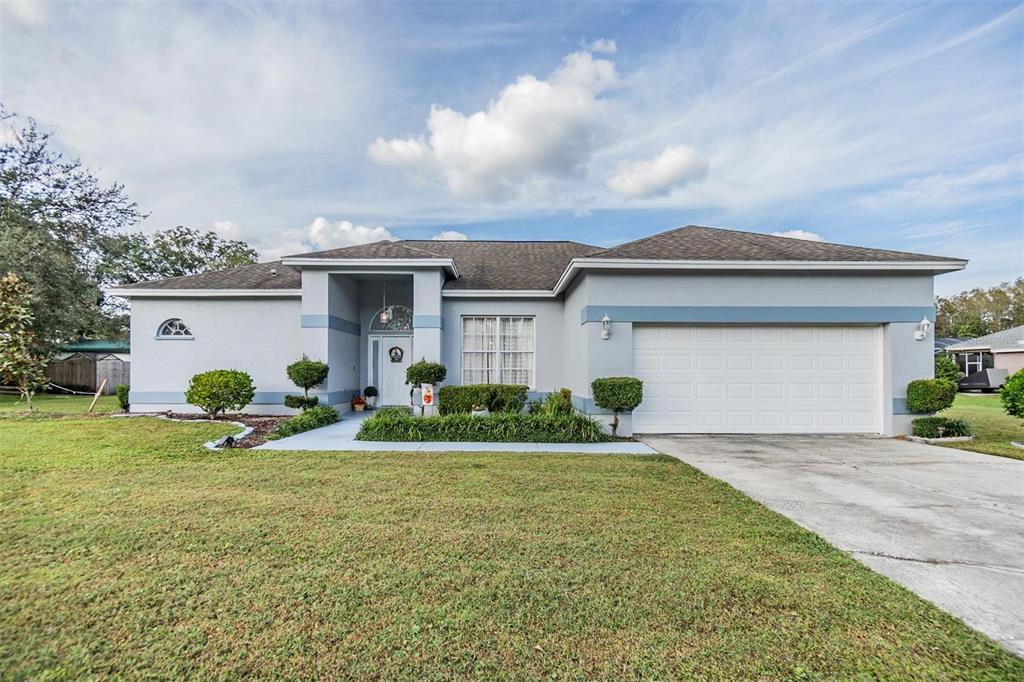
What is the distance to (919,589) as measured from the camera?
3010 millimetres

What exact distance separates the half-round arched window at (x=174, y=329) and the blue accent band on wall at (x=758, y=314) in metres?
11.5

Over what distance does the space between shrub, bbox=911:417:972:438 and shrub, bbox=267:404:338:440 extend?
12875 mm

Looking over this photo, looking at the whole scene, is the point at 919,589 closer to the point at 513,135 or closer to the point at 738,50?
the point at 738,50

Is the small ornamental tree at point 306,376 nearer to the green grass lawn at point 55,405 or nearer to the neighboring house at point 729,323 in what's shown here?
the neighboring house at point 729,323

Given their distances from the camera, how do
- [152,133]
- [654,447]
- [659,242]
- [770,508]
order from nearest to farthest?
[770,508]
[654,447]
[659,242]
[152,133]

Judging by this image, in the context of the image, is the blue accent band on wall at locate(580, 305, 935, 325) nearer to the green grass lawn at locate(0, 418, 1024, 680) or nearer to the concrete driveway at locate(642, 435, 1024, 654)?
the concrete driveway at locate(642, 435, 1024, 654)

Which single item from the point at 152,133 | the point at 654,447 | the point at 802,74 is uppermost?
the point at 802,74

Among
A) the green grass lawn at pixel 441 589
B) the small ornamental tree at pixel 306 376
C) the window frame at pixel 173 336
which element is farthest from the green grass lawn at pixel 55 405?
the green grass lawn at pixel 441 589

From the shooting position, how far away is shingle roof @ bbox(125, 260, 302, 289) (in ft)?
40.3

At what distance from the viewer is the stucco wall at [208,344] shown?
12250mm

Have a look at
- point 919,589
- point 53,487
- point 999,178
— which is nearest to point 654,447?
point 919,589

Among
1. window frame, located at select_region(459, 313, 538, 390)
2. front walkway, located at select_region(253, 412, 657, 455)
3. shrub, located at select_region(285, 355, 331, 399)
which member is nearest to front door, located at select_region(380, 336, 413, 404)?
window frame, located at select_region(459, 313, 538, 390)

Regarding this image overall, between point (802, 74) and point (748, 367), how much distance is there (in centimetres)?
765

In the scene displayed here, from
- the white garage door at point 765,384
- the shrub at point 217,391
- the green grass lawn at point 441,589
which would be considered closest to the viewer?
the green grass lawn at point 441,589
